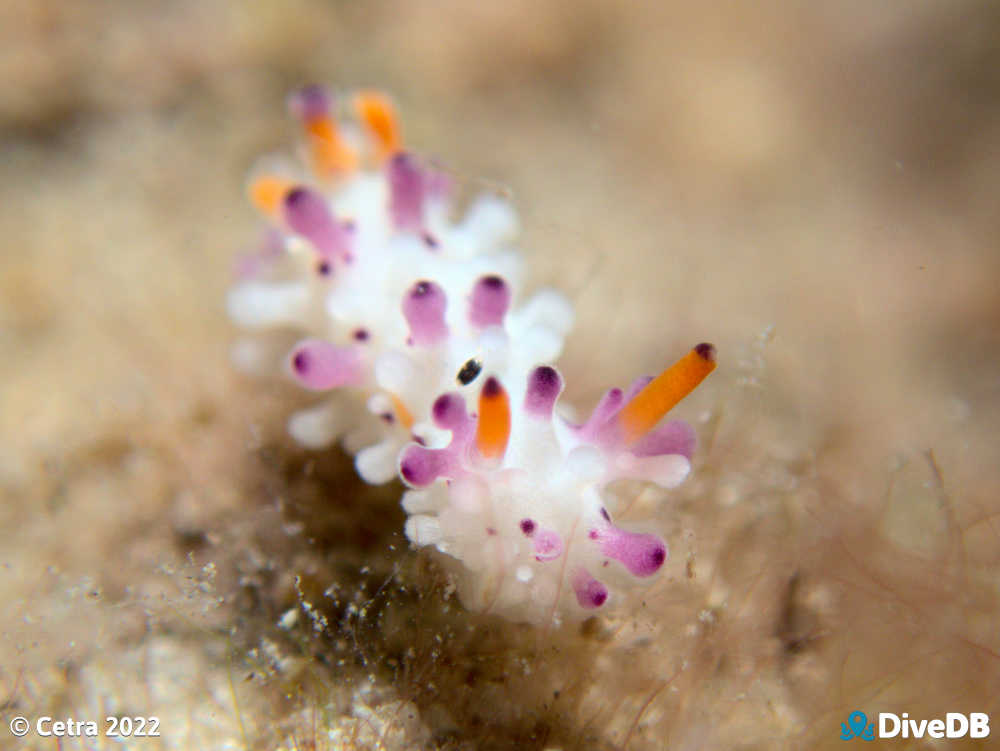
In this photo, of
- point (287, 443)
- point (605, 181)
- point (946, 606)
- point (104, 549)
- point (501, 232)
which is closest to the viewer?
point (946, 606)

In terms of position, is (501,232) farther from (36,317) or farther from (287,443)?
(36,317)

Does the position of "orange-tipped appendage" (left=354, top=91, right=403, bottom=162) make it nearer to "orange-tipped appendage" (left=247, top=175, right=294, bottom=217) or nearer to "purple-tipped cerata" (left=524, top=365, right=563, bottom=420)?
"orange-tipped appendage" (left=247, top=175, right=294, bottom=217)

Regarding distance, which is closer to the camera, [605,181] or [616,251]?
[616,251]

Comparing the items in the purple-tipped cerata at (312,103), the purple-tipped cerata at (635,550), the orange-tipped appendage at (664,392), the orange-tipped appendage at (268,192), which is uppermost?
the purple-tipped cerata at (312,103)

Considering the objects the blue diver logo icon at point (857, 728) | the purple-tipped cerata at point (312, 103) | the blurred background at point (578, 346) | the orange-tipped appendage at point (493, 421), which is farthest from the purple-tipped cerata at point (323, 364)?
the blue diver logo icon at point (857, 728)

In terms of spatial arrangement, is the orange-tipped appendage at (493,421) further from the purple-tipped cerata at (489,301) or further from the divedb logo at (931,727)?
the divedb logo at (931,727)

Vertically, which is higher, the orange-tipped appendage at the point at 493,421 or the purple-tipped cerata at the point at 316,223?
the purple-tipped cerata at the point at 316,223

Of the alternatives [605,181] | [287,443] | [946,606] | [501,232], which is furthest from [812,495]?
[605,181]
